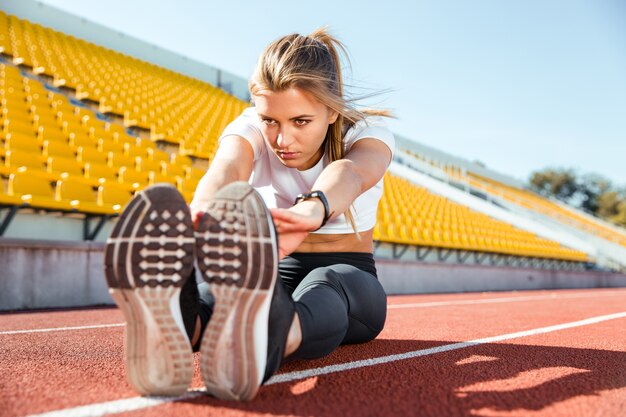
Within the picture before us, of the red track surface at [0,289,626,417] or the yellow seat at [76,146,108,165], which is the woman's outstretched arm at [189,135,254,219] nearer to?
the red track surface at [0,289,626,417]

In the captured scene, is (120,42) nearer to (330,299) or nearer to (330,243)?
(330,243)

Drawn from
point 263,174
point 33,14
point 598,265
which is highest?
point 33,14

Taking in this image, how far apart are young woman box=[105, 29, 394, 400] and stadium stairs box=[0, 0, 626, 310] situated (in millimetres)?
3585

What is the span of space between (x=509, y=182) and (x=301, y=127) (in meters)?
A: 32.3

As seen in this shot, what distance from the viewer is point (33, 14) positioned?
51.6 ft

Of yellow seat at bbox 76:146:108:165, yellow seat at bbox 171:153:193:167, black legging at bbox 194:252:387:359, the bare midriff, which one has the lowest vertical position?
black legging at bbox 194:252:387:359

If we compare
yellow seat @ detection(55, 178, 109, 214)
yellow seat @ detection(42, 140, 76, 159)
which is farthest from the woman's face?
yellow seat @ detection(42, 140, 76, 159)

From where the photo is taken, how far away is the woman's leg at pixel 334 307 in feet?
5.22

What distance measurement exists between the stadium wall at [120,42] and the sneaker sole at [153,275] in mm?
16941

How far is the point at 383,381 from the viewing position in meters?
1.72

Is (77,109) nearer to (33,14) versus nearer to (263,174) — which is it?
(263,174)

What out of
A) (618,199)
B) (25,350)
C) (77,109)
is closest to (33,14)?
(77,109)

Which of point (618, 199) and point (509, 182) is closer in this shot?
point (509, 182)

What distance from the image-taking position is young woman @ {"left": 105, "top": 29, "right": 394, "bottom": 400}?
4.33 ft
